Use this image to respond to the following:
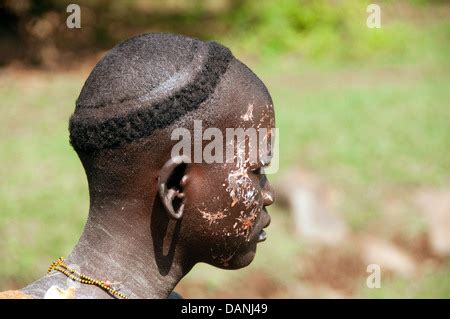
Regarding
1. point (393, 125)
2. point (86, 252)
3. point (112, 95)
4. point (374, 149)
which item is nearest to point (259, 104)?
point (112, 95)

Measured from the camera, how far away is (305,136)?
349 inches

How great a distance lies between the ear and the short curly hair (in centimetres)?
13

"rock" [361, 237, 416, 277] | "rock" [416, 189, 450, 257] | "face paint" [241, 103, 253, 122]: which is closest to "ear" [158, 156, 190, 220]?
"face paint" [241, 103, 253, 122]

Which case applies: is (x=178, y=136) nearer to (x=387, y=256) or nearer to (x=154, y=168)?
(x=154, y=168)

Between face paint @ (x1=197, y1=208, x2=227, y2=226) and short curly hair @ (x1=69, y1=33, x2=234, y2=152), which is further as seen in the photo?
face paint @ (x1=197, y1=208, x2=227, y2=226)

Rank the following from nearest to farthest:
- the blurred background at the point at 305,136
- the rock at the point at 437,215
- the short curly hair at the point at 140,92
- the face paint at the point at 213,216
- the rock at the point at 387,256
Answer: the short curly hair at the point at 140,92
the face paint at the point at 213,216
the blurred background at the point at 305,136
the rock at the point at 387,256
the rock at the point at 437,215

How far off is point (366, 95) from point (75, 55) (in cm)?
458

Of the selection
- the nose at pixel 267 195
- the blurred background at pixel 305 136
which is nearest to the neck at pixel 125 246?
the nose at pixel 267 195

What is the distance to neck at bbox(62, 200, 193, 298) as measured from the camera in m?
2.59

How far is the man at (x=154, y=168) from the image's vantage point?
2.53m

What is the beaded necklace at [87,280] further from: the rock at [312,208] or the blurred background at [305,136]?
the rock at [312,208]

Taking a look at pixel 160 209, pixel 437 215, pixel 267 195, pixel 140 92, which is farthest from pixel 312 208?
pixel 140 92

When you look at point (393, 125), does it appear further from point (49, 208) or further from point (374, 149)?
point (49, 208)

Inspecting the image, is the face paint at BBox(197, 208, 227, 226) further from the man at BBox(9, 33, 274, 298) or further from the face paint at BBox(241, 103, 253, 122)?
the face paint at BBox(241, 103, 253, 122)
